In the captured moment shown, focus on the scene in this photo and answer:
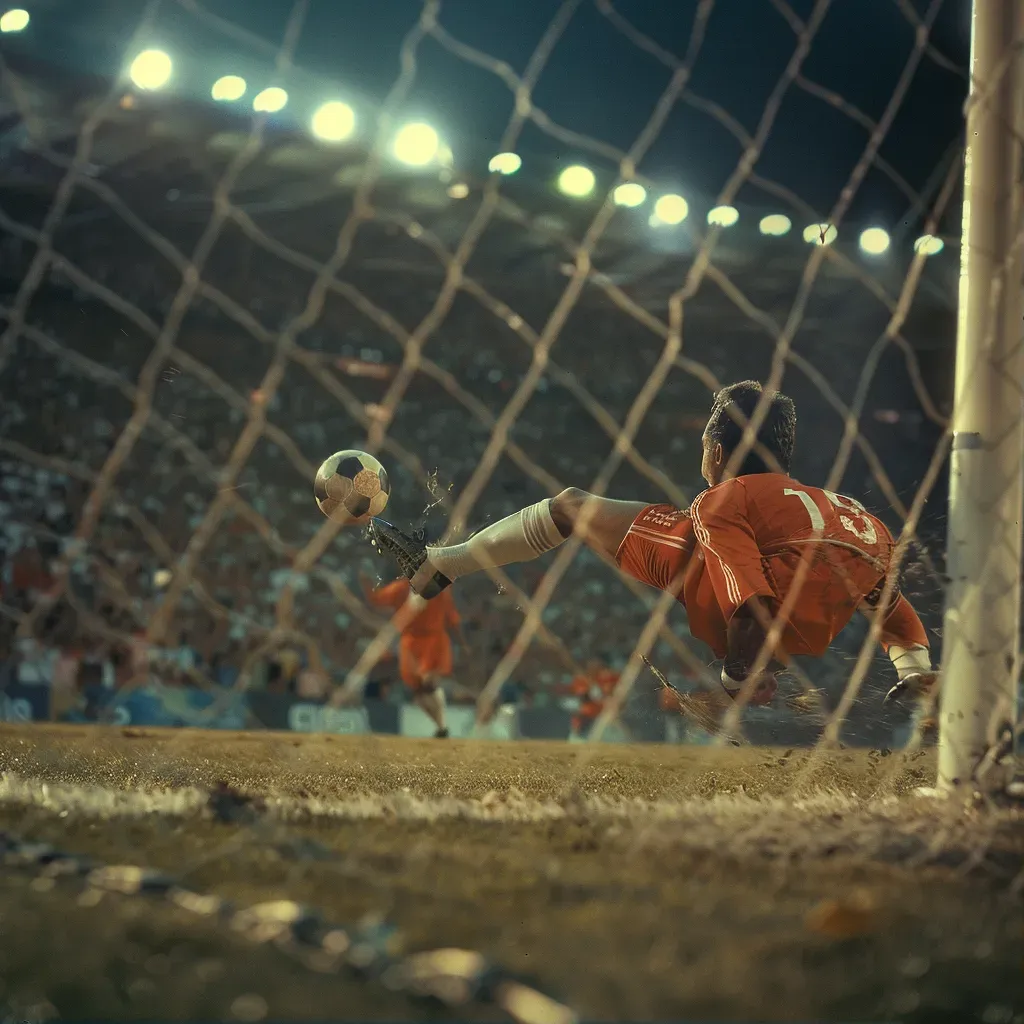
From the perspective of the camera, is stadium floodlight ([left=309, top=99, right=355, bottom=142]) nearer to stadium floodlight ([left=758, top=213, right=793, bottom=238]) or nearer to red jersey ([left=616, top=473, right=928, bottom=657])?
stadium floodlight ([left=758, top=213, right=793, bottom=238])

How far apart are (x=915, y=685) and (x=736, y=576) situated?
393 mm

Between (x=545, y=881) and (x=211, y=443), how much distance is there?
24.9ft

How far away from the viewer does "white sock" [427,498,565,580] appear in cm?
240

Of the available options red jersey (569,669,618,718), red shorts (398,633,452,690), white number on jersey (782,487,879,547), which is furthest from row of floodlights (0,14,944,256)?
red jersey (569,669,618,718)

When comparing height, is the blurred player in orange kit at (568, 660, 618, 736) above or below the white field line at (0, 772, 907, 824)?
below

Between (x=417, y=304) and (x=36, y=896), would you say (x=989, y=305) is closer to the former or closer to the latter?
(x=36, y=896)

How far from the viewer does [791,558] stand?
1942 millimetres

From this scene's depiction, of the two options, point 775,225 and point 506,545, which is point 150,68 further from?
point 775,225

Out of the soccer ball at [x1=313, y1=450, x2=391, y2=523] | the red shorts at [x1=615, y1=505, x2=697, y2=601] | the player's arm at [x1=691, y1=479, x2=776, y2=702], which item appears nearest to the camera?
the player's arm at [x1=691, y1=479, x2=776, y2=702]

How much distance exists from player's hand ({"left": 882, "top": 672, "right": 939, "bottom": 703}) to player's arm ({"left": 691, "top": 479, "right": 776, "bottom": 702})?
243 millimetres

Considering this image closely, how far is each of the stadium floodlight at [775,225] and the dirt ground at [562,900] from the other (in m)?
5.44

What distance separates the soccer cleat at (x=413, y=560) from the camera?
105 inches

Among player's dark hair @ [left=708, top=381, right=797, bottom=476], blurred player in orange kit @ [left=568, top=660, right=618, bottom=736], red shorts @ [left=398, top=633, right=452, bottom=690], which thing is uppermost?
player's dark hair @ [left=708, top=381, right=797, bottom=476]

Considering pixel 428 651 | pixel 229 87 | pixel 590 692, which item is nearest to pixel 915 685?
pixel 428 651
